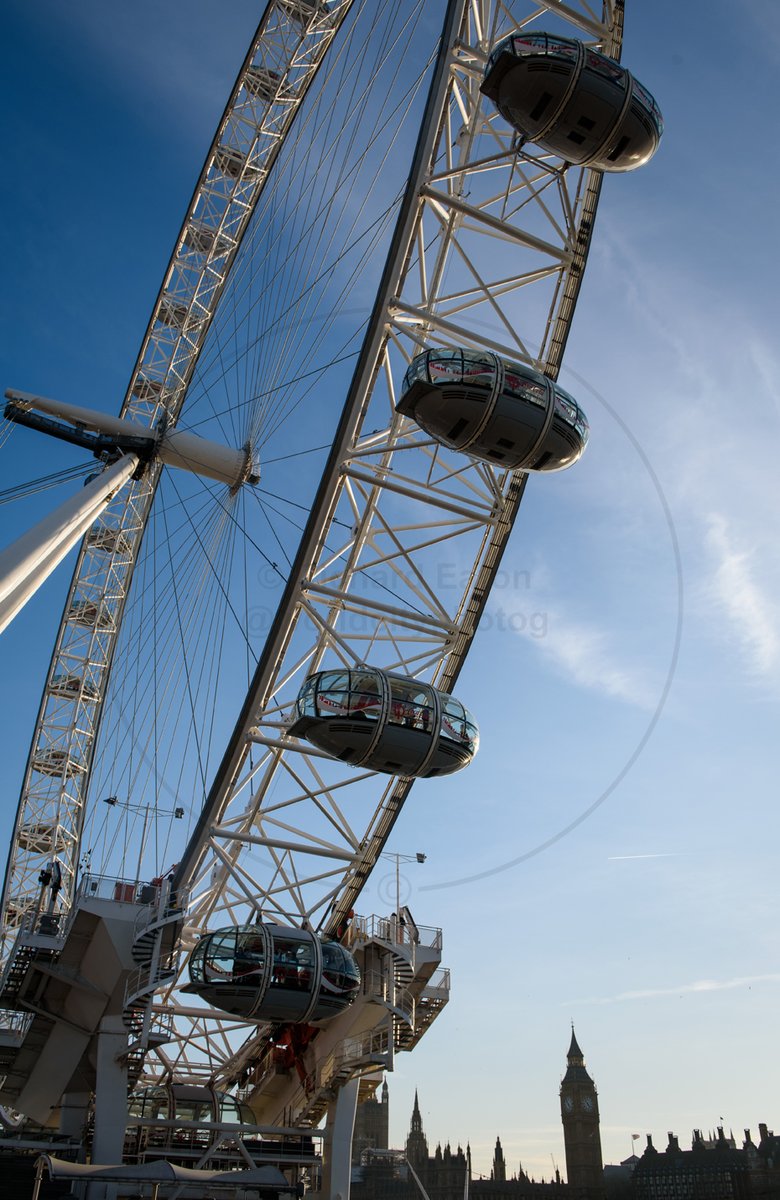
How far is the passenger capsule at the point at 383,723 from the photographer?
22.8 meters

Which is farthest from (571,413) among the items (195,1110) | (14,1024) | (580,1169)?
(580,1169)

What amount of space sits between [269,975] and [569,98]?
19.5 metres

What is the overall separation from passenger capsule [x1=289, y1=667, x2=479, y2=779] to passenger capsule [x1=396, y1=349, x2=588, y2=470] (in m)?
5.27

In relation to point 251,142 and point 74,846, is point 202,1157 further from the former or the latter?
point 251,142

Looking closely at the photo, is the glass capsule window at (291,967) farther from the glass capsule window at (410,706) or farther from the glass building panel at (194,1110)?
the glass building panel at (194,1110)

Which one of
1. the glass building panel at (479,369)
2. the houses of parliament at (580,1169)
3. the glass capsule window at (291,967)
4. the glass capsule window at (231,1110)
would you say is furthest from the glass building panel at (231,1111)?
the houses of parliament at (580,1169)

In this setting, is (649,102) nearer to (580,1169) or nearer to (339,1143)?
(339,1143)

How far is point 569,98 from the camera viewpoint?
22.3 m

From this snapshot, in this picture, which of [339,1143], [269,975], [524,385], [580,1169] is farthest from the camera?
[580,1169]

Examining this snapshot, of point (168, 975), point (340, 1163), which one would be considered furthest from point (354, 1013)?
point (168, 975)

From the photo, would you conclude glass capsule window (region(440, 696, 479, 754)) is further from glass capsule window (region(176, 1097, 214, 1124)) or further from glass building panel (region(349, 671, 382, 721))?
glass capsule window (region(176, 1097, 214, 1124))

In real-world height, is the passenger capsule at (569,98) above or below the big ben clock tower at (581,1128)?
above

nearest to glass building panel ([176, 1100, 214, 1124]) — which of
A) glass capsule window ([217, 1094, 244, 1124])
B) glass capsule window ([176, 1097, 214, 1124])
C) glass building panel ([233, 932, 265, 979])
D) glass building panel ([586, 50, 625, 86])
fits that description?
glass capsule window ([176, 1097, 214, 1124])

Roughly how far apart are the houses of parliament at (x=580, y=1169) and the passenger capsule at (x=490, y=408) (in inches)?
3630
